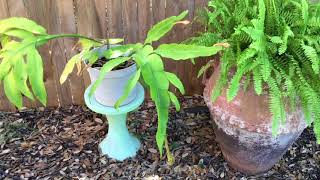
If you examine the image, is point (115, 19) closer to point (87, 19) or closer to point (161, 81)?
point (87, 19)

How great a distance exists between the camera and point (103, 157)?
273 centimetres

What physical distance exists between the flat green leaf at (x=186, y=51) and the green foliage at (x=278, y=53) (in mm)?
153

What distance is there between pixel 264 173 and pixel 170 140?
692 mm

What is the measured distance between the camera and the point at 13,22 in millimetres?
2152

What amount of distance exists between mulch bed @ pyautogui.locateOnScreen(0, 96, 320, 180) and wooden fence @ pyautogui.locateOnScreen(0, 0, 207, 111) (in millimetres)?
308

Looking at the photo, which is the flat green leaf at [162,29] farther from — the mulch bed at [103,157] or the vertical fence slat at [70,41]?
the mulch bed at [103,157]

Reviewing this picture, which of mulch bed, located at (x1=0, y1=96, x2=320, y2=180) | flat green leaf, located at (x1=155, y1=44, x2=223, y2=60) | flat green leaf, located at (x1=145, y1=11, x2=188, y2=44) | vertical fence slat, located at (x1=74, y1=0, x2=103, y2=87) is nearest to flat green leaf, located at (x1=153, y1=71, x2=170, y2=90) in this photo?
flat green leaf, located at (x1=155, y1=44, x2=223, y2=60)

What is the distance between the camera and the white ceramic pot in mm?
2246

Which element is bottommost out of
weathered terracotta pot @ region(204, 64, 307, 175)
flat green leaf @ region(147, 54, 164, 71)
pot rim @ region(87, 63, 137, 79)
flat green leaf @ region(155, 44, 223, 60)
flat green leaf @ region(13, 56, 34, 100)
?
weathered terracotta pot @ region(204, 64, 307, 175)

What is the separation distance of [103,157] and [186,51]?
1.15m

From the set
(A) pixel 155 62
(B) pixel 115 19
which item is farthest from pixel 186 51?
(B) pixel 115 19

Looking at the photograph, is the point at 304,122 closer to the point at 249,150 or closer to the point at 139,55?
the point at 249,150

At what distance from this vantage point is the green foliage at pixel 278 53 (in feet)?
6.31

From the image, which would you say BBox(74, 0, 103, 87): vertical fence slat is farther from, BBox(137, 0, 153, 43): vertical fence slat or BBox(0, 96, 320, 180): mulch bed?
BBox(0, 96, 320, 180): mulch bed
